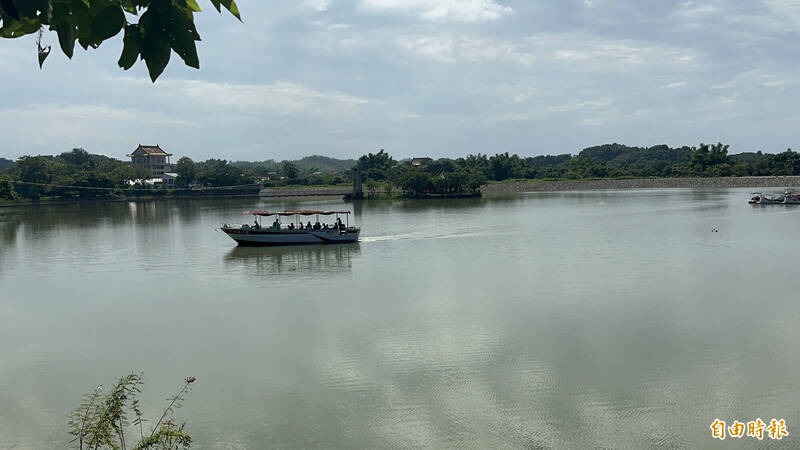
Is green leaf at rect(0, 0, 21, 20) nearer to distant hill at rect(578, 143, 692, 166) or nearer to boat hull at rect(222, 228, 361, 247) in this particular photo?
boat hull at rect(222, 228, 361, 247)

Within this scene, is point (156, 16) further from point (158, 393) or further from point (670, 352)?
point (670, 352)

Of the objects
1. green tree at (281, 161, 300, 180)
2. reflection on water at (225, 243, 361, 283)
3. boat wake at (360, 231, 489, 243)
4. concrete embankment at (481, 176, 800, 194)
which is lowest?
reflection on water at (225, 243, 361, 283)

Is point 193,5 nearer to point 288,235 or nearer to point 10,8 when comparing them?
point 10,8

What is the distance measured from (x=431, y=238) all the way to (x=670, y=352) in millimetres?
21039

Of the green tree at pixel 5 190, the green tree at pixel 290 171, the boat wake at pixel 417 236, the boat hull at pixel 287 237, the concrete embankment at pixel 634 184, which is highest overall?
the green tree at pixel 290 171

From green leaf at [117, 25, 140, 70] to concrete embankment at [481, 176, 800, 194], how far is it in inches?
3490

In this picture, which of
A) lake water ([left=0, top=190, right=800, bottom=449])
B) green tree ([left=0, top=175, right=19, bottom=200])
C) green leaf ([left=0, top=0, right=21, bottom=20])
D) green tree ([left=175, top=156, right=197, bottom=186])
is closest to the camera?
green leaf ([left=0, top=0, right=21, bottom=20])

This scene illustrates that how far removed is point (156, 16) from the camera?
1.99 meters

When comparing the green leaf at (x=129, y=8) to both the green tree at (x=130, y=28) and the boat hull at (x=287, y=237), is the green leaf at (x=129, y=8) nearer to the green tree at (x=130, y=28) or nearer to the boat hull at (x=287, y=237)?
the green tree at (x=130, y=28)

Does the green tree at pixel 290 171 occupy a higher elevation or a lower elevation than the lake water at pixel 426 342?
higher

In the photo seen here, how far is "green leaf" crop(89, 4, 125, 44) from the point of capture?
6.37 feet

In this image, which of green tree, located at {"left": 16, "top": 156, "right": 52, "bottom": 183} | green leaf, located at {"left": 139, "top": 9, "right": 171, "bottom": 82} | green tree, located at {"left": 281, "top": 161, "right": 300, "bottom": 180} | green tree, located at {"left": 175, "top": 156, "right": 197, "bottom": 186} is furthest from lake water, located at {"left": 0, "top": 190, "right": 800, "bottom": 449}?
green tree, located at {"left": 281, "top": 161, "right": 300, "bottom": 180}

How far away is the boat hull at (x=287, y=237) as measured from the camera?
30391 mm

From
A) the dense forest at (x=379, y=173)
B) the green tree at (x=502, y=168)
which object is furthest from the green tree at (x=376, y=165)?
the green tree at (x=502, y=168)
